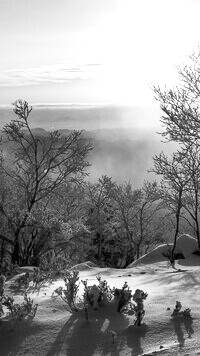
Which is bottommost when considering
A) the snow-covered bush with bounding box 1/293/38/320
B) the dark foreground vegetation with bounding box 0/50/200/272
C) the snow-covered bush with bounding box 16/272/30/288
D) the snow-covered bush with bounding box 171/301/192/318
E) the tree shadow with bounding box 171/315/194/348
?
the tree shadow with bounding box 171/315/194/348

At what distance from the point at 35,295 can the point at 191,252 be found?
1167 centimetres

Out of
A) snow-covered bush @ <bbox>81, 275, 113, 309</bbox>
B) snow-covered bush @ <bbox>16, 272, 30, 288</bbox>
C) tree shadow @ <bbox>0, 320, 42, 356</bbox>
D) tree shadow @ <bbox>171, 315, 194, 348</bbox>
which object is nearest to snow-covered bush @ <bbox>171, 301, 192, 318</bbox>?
tree shadow @ <bbox>171, 315, 194, 348</bbox>

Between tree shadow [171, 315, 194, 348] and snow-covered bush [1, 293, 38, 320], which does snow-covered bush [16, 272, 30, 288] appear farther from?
tree shadow [171, 315, 194, 348]

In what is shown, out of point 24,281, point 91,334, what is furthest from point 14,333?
point 24,281

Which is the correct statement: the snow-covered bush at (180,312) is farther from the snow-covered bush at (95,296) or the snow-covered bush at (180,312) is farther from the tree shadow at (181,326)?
the snow-covered bush at (95,296)

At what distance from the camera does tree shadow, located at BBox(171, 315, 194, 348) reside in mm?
3988

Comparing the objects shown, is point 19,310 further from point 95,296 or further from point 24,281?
point 24,281

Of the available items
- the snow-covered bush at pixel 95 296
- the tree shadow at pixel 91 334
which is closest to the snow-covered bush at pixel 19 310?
the tree shadow at pixel 91 334

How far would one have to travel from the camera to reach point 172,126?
11727mm

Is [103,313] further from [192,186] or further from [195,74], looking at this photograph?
[192,186]

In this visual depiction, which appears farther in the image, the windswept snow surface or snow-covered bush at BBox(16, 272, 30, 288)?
snow-covered bush at BBox(16, 272, 30, 288)

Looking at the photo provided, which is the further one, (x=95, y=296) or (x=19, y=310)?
(x=95, y=296)

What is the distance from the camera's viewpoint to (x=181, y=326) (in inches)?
169

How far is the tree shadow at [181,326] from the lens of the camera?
3988mm
